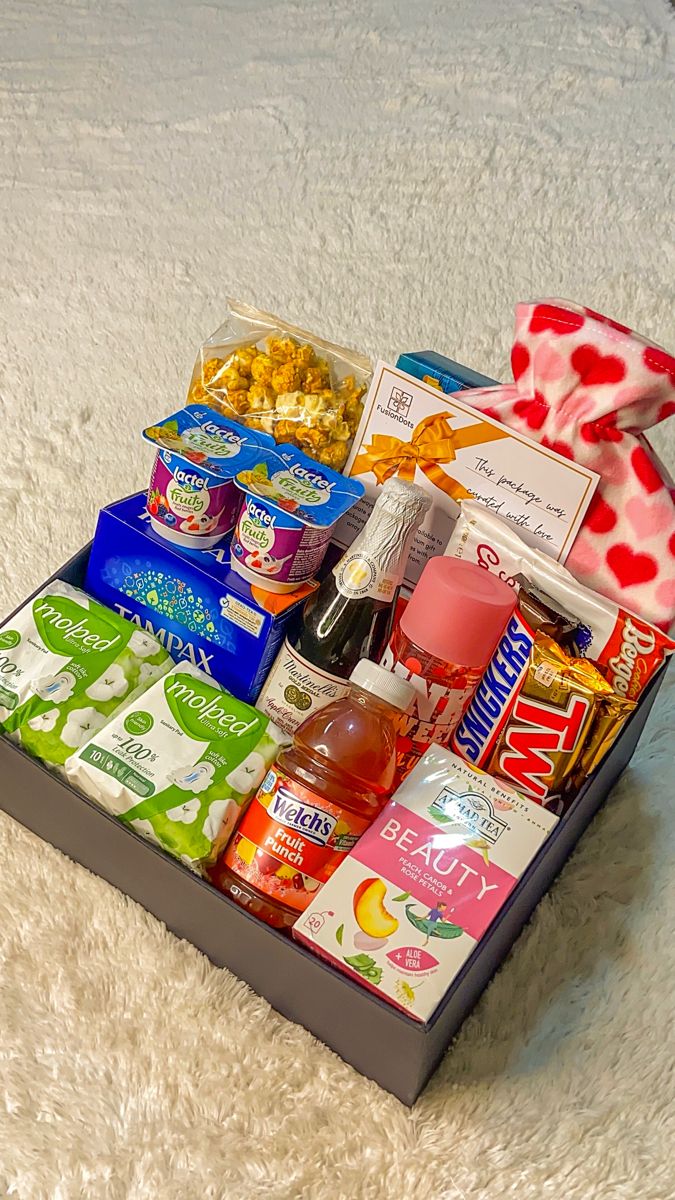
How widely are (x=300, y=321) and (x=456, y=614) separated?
75 centimetres

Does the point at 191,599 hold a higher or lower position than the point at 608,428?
lower

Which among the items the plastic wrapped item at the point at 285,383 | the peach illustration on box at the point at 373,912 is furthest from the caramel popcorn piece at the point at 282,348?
the peach illustration on box at the point at 373,912

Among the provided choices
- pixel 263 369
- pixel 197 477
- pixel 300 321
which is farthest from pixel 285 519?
pixel 300 321

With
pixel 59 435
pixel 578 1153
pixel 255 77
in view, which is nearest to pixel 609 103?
pixel 255 77

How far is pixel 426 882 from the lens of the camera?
0.69 m

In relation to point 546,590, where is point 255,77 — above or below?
above

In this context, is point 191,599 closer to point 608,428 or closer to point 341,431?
point 341,431

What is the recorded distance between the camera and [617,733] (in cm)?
76

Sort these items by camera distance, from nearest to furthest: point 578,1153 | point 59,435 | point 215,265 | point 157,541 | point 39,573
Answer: point 578,1153, point 157,541, point 39,573, point 59,435, point 215,265

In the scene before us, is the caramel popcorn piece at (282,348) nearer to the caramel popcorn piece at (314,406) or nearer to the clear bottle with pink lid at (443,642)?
the caramel popcorn piece at (314,406)

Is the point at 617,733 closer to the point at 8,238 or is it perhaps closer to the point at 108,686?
the point at 108,686

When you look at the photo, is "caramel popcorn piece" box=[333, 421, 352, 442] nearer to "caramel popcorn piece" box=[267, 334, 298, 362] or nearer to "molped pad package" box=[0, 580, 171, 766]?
"caramel popcorn piece" box=[267, 334, 298, 362]

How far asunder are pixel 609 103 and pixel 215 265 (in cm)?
70

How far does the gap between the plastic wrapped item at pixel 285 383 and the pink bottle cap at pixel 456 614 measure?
0.17 metres
